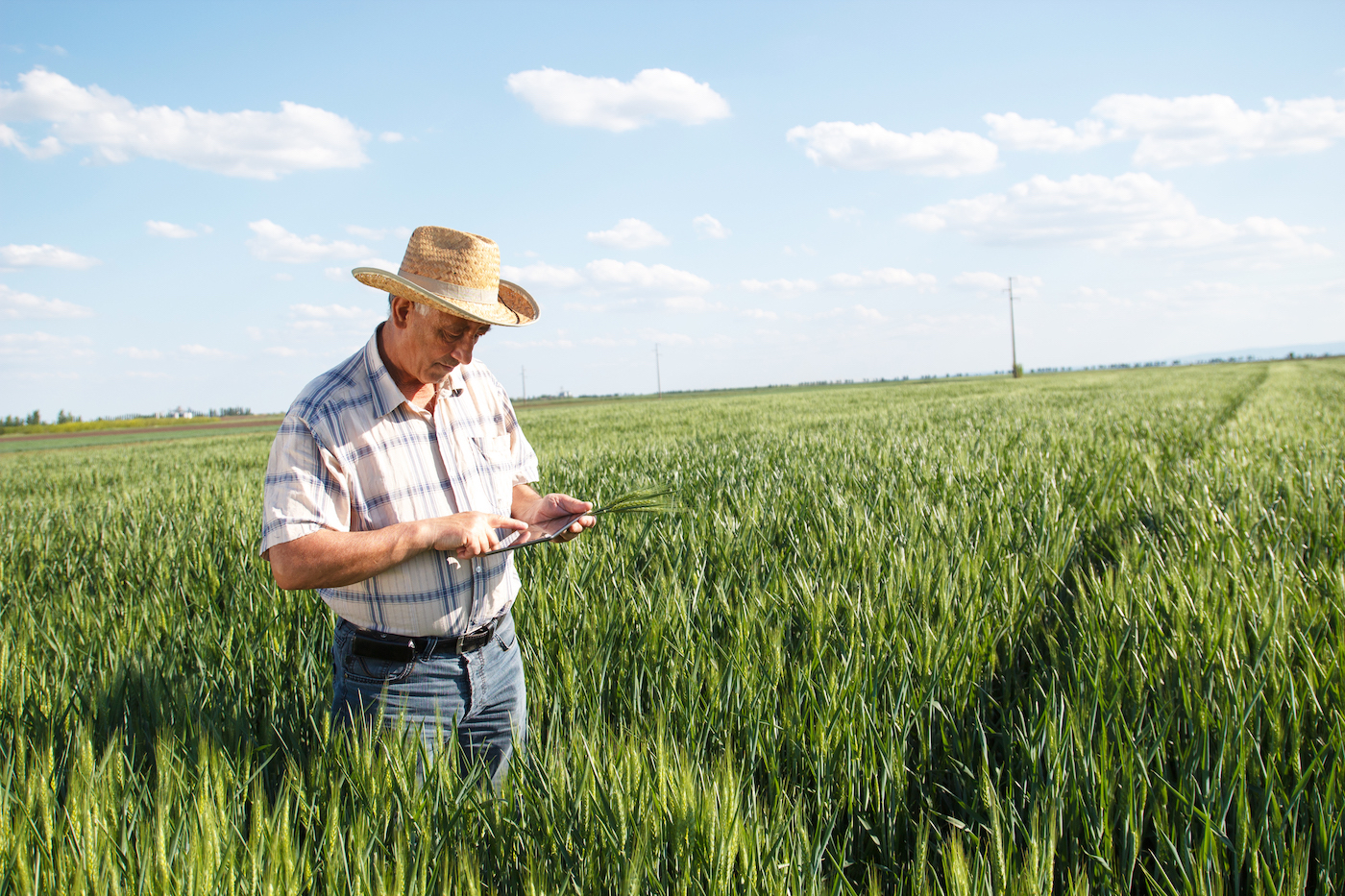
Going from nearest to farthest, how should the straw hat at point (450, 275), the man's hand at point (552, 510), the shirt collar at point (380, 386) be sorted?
the straw hat at point (450, 275), the shirt collar at point (380, 386), the man's hand at point (552, 510)

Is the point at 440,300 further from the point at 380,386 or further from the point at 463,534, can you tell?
the point at 463,534

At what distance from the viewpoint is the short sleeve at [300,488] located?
1708mm

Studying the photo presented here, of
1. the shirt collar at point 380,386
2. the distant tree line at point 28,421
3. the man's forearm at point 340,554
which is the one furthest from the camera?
the distant tree line at point 28,421

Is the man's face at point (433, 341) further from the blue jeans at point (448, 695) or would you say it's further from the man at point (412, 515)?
the blue jeans at point (448, 695)

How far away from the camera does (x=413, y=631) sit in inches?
76.3

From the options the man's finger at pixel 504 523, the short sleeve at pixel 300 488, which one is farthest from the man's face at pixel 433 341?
the man's finger at pixel 504 523

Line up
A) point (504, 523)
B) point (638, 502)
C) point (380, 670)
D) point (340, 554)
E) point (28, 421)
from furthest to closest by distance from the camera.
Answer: point (28, 421) < point (638, 502) < point (380, 670) < point (504, 523) < point (340, 554)

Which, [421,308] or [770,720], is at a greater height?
[421,308]

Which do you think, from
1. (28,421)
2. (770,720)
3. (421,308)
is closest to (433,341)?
(421,308)

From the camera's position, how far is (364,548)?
172cm

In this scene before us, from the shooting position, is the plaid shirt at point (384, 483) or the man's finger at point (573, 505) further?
the man's finger at point (573, 505)

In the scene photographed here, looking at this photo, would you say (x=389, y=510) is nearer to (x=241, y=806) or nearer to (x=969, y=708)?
(x=241, y=806)

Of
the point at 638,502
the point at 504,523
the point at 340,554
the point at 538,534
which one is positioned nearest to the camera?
the point at 340,554

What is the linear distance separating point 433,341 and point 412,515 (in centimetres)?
47
